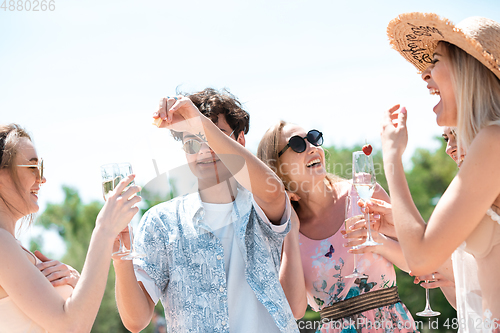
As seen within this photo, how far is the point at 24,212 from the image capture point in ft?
10.2

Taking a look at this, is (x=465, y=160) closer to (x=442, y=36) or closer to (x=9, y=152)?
(x=442, y=36)

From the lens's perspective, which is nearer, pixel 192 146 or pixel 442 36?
pixel 442 36

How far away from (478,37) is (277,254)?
193 centimetres

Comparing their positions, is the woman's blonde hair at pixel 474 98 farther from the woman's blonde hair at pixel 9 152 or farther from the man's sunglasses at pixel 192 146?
the woman's blonde hair at pixel 9 152

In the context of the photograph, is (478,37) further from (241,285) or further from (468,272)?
(241,285)

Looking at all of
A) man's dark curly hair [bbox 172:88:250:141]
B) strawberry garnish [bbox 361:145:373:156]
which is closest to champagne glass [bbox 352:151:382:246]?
strawberry garnish [bbox 361:145:373:156]

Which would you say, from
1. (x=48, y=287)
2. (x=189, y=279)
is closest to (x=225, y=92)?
(x=189, y=279)

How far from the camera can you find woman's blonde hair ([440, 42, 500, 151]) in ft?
7.72

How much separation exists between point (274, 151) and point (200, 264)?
1.79 meters

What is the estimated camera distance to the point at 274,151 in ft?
15.1

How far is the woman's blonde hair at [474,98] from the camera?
235cm

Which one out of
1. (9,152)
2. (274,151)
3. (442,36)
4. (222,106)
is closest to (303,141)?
(274,151)

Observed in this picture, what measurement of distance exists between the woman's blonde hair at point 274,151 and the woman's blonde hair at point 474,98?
2.27 metres

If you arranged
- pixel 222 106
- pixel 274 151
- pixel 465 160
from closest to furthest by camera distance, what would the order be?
pixel 465 160
pixel 222 106
pixel 274 151
